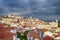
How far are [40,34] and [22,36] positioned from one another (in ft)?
2.30

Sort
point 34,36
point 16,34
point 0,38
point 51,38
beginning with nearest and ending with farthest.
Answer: point 0,38 < point 16,34 < point 34,36 < point 51,38

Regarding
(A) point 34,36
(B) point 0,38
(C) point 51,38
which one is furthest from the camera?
(C) point 51,38

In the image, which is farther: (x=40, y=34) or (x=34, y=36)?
(x=40, y=34)

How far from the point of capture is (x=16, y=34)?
3031 millimetres

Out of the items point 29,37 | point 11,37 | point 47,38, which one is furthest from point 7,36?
point 47,38

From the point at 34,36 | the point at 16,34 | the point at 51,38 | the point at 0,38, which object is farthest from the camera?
the point at 51,38

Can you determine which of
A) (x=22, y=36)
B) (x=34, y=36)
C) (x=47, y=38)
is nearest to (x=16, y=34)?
(x=22, y=36)

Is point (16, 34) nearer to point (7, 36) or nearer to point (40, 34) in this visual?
point (7, 36)

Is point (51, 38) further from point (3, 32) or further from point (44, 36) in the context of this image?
point (3, 32)

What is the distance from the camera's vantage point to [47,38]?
346 cm

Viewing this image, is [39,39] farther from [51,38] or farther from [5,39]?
[5,39]

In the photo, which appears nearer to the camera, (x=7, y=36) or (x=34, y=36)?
(x=7, y=36)

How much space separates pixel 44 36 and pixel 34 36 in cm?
27

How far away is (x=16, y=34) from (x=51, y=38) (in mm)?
759
